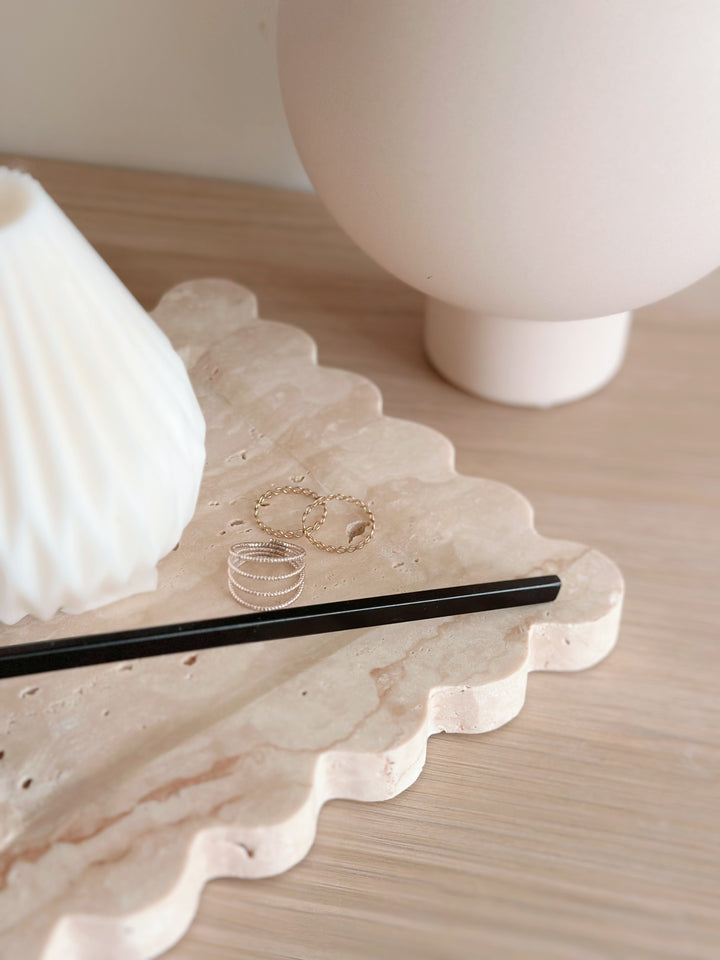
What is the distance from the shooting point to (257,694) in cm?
31

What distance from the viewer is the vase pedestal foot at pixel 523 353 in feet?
1.37

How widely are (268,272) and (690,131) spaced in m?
0.25

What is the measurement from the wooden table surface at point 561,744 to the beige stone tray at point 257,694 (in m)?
0.01

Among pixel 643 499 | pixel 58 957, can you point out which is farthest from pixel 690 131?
pixel 58 957

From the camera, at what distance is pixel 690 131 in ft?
0.99

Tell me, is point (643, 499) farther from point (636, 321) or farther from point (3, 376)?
point (3, 376)

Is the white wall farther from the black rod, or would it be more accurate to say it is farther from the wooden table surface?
the black rod

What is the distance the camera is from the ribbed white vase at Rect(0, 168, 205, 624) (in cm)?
28

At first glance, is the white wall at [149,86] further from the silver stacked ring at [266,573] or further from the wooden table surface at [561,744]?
the silver stacked ring at [266,573]

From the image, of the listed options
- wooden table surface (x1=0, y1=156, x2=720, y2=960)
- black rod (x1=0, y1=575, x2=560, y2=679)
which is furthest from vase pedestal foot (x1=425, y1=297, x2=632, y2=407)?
black rod (x1=0, y1=575, x2=560, y2=679)

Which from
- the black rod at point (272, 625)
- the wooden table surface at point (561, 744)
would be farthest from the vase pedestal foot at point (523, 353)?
the black rod at point (272, 625)

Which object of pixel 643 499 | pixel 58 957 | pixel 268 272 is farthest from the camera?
pixel 268 272

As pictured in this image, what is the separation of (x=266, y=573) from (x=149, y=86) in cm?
30

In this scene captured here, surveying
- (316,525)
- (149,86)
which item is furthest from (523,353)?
(149,86)
